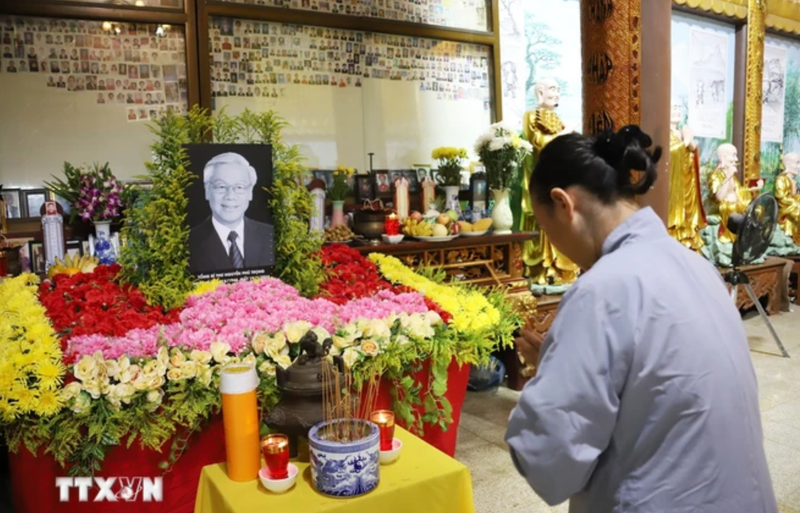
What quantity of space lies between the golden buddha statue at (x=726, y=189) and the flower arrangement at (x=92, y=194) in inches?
220

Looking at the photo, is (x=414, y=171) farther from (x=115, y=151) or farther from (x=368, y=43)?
(x=115, y=151)

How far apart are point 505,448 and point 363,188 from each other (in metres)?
2.02

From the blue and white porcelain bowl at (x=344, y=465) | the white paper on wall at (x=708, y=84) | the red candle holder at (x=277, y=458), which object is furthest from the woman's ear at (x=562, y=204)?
the white paper on wall at (x=708, y=84)

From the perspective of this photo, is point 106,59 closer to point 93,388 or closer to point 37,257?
point 37,257

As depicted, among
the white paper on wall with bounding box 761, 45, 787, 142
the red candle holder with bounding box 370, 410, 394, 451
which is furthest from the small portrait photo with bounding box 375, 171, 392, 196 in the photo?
the white paper on wall with bounding box 761, 45, 787, 142

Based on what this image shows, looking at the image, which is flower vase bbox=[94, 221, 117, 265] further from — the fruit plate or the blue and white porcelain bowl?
the blue and white porcelain bowl

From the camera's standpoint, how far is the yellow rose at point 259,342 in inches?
84.9

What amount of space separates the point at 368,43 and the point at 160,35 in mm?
1427

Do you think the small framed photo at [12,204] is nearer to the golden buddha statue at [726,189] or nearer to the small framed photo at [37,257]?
the small framed photo at [37,257]

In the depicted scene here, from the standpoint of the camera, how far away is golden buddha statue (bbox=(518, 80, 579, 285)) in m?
4.80

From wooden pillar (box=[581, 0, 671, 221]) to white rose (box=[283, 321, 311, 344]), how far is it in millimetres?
2392

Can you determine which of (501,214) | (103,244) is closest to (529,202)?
(501,214)

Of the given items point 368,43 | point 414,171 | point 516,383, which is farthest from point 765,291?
point 368,43

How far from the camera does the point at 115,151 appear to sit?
3.84 metres
